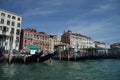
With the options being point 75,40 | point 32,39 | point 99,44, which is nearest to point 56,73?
point 32,39

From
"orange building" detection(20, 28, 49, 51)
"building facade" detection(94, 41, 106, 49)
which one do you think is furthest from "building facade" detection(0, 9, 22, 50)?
"building facade" detection(94, 41, 106, 49)

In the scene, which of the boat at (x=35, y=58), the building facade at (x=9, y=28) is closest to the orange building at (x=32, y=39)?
the building facade at (x=9, y=28)

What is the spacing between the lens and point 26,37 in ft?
160

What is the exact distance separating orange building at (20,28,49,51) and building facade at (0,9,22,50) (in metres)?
3.36

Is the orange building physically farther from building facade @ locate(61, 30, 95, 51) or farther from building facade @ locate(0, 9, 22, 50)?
building facade @ locate(61, 30, 95, 51)

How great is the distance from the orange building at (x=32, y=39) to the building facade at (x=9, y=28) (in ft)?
11.0

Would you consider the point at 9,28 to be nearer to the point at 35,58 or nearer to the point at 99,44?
the point at 35,58

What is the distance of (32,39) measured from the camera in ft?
166

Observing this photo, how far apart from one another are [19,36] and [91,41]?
50.0 m

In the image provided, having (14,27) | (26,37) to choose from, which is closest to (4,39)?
(14,27)

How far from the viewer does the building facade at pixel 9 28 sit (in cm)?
4181

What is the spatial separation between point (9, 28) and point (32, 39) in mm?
9301

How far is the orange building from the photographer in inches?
1893

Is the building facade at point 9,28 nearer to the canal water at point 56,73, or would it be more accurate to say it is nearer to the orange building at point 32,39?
the orange building at point 32,39
